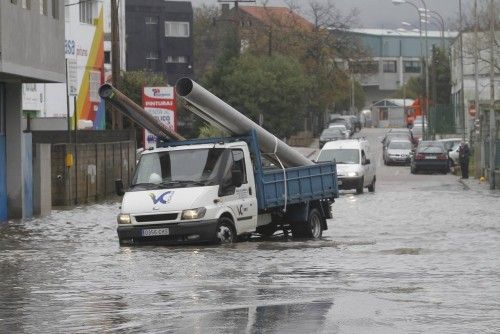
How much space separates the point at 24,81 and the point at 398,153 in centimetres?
4613

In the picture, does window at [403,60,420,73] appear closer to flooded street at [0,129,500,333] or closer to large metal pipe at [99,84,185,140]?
flooded street at [0,129,500,333]

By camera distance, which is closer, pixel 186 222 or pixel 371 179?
pixel 186 222

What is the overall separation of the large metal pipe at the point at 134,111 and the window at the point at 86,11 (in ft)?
159

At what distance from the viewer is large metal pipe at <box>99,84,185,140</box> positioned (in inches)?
945

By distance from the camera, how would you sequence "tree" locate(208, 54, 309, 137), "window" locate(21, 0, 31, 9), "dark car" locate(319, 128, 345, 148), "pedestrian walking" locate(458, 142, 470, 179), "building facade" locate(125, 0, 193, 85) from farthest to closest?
"building facade" locate(125, 0, 193, 85)
"dark car" locate(319, 128, 345, 148)
"tree" locate(208, 54, 309, 137)
"pedestrian walking" locate(458, 142, 470, 179)
"window" locate(21, 0, 31, 9)

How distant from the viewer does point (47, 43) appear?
111ft

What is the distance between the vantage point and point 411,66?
184 m

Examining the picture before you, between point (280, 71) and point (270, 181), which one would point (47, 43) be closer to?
point (270, 181)

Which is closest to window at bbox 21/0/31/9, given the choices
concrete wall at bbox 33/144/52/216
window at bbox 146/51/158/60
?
concrete wall at bbox 33/144/52/216

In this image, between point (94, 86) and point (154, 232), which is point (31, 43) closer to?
point (154, 232)

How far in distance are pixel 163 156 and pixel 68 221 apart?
10742 millimetres

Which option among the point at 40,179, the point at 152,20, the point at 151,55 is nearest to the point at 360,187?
the point at 40,179

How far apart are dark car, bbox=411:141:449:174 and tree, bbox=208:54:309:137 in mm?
18485

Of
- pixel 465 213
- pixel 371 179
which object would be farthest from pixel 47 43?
pixel 371 179
